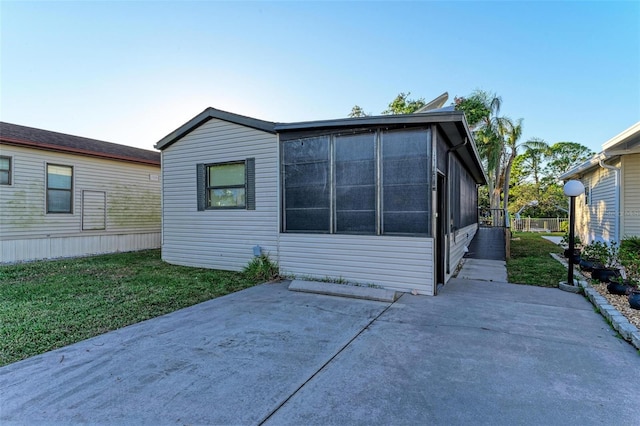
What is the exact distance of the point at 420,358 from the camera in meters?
2.91

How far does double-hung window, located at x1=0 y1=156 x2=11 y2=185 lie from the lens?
8344mm

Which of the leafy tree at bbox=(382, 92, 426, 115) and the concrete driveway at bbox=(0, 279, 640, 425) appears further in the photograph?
the leafy tree at bbox=(382, 92, 426, 115)

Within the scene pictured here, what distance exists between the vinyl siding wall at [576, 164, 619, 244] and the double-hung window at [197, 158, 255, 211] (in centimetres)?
950

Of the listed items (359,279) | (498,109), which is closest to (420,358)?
(359,279)

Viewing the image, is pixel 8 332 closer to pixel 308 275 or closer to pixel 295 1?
pixel 308 275

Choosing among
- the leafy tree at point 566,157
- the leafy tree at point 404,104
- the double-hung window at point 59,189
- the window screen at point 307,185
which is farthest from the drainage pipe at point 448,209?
the leafy tree at point 566,157

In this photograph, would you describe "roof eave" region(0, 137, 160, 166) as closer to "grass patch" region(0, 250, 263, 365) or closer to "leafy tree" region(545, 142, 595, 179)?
"grass patch" region(0, 250, 263, 365)

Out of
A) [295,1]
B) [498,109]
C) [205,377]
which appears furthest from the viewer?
[498,109]

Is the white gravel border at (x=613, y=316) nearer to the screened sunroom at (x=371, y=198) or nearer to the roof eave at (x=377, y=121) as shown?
the screened sunroom at (x=371, y=198)

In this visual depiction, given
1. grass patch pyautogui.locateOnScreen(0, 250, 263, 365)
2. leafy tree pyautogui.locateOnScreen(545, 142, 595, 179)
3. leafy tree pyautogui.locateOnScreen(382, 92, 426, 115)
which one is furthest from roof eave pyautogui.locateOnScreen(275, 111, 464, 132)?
leafy tree pyautogui.locateOnScreen(545, 142, 595, 179)

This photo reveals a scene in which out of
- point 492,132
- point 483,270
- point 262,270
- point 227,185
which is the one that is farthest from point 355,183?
point 492,132

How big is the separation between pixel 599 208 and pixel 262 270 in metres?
10.9

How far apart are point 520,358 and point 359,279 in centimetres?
296

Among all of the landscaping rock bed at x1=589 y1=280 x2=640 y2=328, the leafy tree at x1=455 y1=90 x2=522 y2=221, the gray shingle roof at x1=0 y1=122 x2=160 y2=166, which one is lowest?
the landscaping rock bed at x1=589 y1=280 x2=640 y2=328
